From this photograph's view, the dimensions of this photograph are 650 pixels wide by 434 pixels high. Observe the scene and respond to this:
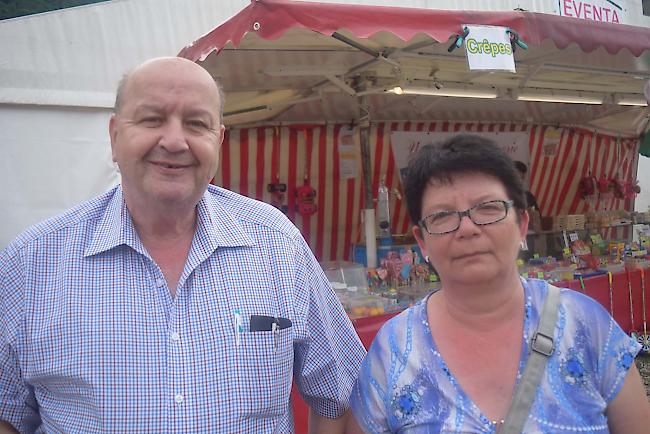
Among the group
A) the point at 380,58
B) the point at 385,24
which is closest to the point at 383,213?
the point at 380,58

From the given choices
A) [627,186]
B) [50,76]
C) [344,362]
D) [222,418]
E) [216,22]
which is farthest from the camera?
[627,186]

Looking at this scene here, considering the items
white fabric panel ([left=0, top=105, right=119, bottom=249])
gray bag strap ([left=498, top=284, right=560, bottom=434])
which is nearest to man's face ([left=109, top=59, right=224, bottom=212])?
gray bag strap ([left=498, top=284, right=560, bottom=434])

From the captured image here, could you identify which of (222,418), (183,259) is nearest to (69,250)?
(183,259)

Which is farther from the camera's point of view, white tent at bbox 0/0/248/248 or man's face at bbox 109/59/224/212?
white tent at bbox 0/0/248/248

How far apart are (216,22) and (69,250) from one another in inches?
151

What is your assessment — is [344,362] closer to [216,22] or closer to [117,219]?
[117,219]

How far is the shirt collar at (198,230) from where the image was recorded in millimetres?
1459

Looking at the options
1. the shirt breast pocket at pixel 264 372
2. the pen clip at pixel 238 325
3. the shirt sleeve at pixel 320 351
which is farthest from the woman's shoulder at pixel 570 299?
the pen clip at pixel 238 325

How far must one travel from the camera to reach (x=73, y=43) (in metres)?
3.94

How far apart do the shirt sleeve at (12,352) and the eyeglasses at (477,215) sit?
113cm

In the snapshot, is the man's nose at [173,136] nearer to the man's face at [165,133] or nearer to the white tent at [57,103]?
the man's face at [165,133]

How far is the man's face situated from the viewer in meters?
1.41

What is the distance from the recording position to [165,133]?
141 cm

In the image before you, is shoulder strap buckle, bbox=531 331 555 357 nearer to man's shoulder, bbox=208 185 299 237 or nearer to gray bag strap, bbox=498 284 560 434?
gray bag strap, bbox=498 284 560 434
